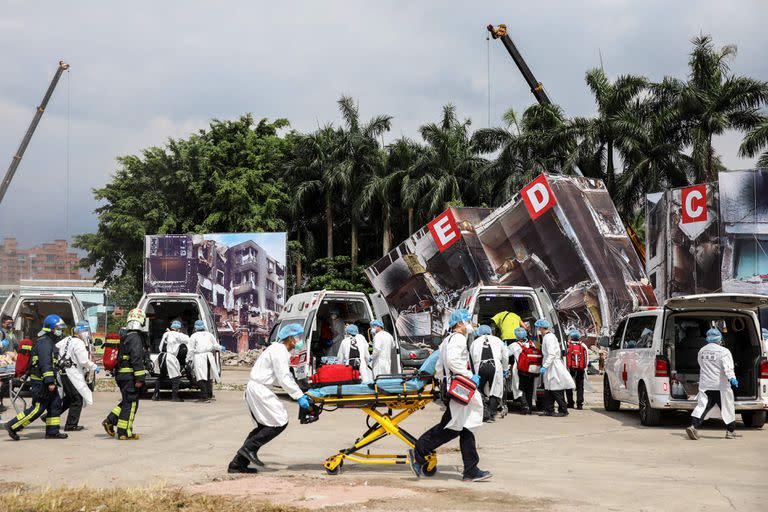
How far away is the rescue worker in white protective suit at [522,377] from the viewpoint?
1619 cm

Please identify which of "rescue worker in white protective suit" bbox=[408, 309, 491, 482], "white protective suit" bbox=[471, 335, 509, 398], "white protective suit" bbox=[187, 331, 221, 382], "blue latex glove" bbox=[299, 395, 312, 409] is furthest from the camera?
"white protective suit" bbox=[187, 331, 221, 382]

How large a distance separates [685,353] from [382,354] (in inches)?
224

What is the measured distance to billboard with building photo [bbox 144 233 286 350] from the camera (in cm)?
4134

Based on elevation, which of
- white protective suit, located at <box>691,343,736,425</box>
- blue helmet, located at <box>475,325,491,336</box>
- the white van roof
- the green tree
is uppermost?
the green tree

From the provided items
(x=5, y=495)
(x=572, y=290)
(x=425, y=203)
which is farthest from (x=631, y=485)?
(x=425, y=203)

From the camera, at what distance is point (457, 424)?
29.4 ft

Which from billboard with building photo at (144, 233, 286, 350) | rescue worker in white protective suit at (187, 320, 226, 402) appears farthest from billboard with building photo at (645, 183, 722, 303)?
rescue worker in white protective suit at (187, 320, 226, 402)

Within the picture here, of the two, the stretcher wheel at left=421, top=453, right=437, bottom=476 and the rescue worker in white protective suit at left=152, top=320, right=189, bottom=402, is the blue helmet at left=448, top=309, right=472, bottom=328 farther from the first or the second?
Result: the rescue worker in white protective suit at left=152, top=320, right=189, bottom=402

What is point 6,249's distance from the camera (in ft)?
107

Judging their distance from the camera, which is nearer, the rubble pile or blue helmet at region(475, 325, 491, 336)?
blue helmet at region(475, 325, 491, 336)

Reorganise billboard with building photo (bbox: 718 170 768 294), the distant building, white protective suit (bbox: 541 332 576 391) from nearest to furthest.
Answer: white protective suit (bbox: 541 332 576 391)
the distant building
billboard with building photo (bbox: 718 170 768 294)

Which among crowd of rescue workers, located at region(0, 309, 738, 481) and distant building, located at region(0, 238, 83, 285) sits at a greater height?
distant building, located at region(0, 238, 83, 285)

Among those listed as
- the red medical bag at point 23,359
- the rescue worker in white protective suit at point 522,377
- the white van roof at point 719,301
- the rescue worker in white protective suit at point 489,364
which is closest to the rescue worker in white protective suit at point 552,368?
the rescue worker in white protective suit at point 522,377

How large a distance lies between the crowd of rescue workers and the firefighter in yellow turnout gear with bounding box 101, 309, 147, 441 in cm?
1
